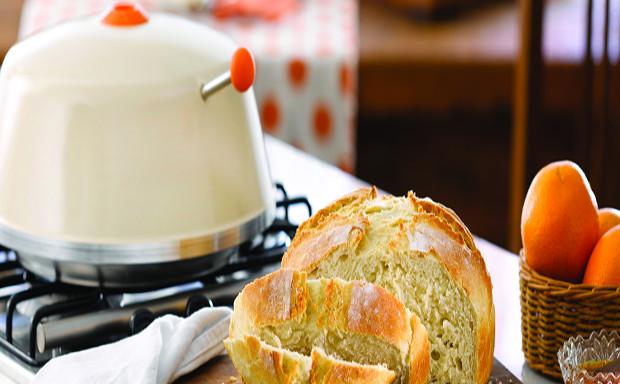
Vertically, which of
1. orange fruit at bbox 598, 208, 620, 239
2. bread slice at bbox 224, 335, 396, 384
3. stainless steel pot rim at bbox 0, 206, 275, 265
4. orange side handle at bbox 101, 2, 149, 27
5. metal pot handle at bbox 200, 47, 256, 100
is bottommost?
bread slice at bbox 224, 335, 396, 384

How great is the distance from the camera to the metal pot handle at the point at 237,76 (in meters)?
0.86

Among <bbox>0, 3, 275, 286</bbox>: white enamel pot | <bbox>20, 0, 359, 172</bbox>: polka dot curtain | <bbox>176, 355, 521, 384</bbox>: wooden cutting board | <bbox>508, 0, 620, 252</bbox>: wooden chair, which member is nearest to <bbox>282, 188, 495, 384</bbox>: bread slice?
<bbox>176, 355, 521, 384</bbox>: wooden cutting board

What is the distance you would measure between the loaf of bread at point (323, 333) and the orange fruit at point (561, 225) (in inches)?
6.8

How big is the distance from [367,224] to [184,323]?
0.20 m

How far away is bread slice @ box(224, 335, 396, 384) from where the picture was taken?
0.63 metres

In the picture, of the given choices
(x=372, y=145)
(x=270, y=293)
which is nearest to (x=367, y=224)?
(x=270, y=293)

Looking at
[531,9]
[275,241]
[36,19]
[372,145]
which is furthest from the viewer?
[372,145]

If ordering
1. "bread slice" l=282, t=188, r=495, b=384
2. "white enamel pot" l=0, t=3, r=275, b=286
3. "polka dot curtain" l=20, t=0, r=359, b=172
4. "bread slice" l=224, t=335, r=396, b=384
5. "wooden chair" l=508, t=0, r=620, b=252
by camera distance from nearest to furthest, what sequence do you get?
1. "bread slice" l=224, t=335, r=396, b=384
2. "bread slice" l=282, t=188, r=495, b=384
3. "white enamel pot" l=0, t=3, r=275, b=286
4. "wooden chair" l=508, t=0, r=620, b=252
5. "polka dot curtain" l=20, t=0, r=359, b=172

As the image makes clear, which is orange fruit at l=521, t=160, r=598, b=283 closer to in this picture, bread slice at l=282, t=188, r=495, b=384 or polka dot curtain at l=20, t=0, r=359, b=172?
bread slice at l=282, t=188, r=495, b=384

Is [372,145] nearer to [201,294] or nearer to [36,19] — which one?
[36,19]

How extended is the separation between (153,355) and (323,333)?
0.55 feet

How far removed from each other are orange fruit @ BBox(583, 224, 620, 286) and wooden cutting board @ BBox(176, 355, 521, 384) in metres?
0.11

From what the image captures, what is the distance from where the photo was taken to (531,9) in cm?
162

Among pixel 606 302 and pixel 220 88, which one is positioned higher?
pixel 220 88
